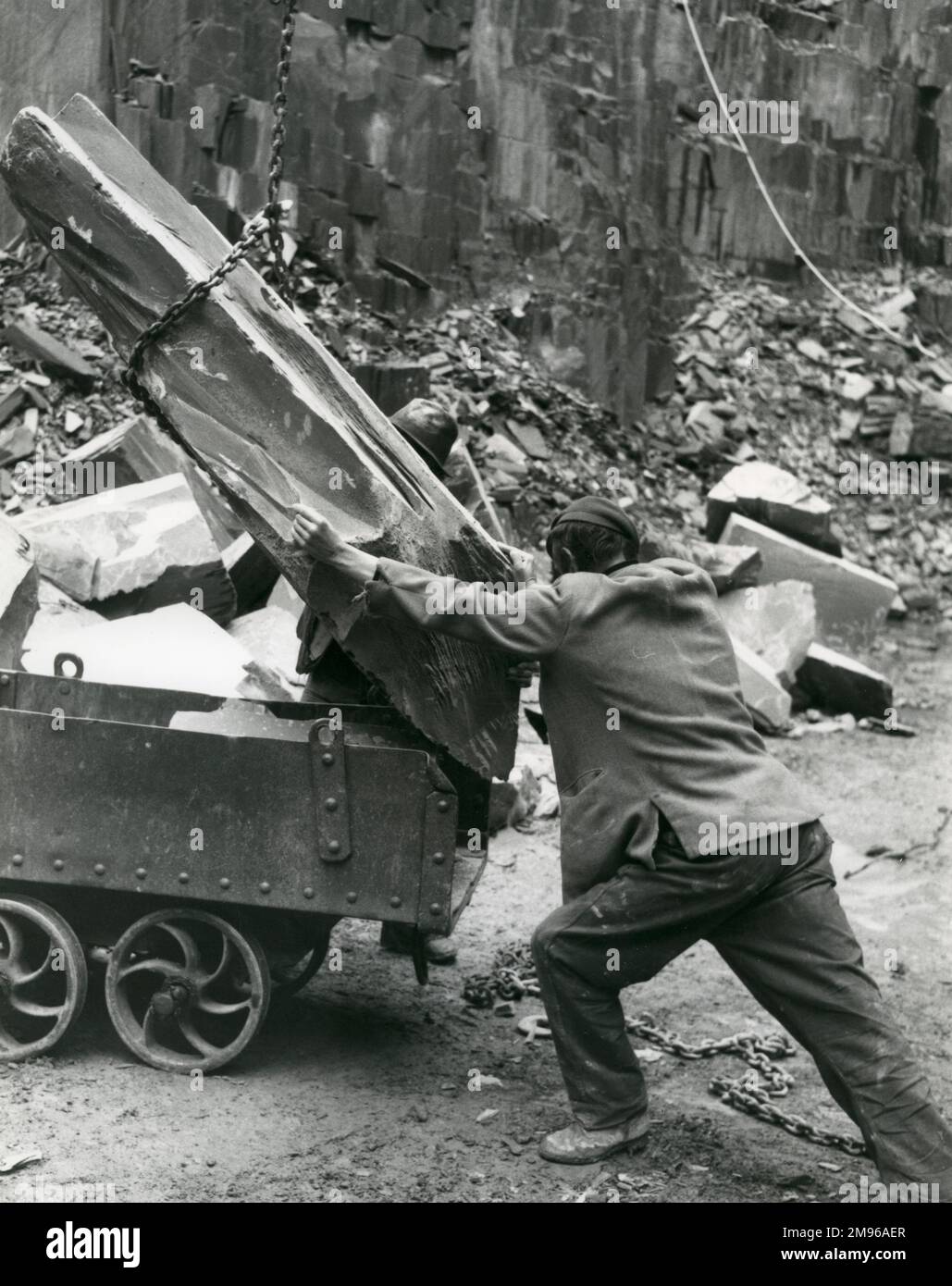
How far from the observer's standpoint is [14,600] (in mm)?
4926

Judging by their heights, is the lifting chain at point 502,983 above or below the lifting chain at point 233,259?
below

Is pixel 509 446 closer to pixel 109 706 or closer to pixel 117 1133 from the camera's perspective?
pixel 109 706

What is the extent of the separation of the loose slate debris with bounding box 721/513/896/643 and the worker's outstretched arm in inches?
298

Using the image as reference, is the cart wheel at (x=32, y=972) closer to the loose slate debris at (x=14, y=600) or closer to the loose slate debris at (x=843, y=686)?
the loose slate debris at (x=14, y=600)

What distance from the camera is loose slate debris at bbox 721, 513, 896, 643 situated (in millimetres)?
11016

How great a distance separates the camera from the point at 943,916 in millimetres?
6348

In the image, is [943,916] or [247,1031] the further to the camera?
[943,916]

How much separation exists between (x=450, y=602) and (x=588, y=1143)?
1476 mm

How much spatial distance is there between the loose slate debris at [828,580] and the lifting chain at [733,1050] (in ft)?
20.1

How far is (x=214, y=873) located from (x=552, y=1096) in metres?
1.23

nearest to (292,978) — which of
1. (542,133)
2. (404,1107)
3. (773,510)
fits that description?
(404,1107)

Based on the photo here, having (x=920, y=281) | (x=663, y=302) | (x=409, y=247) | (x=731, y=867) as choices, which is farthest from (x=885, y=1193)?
(x=920, y=281)

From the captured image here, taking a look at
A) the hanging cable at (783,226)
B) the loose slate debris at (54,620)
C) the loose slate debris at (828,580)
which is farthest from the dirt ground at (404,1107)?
the hanging cable at (783,226)

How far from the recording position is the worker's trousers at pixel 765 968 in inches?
135
